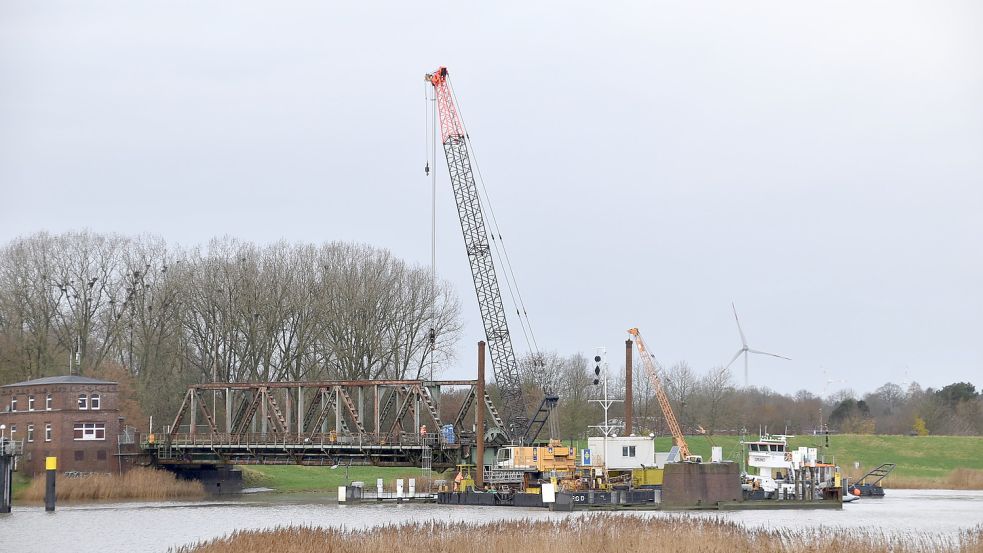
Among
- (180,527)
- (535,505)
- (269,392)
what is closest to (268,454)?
(269,392)

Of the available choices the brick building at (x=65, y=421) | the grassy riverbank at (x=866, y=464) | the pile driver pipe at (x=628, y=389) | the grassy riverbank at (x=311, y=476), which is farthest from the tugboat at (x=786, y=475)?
the brick building at (x=65, y=421)

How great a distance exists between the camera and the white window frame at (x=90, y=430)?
93.9m

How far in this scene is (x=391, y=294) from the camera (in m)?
116

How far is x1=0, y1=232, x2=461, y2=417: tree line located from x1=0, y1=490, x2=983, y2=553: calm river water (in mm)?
24048

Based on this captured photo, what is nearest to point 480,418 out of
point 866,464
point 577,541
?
point 577,541

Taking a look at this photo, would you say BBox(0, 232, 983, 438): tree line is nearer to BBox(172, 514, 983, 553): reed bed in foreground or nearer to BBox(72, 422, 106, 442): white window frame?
BBox(72, 422, 106, 442): white window frame

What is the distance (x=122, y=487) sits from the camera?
92688 mm

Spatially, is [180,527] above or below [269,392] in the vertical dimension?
below

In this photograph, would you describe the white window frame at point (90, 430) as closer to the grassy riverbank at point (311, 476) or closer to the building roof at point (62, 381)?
the building roof at point (62, 381)

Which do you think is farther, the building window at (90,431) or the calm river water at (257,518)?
the building window at (90,431)

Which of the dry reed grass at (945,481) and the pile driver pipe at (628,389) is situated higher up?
the pile driver pipe at (628,389)

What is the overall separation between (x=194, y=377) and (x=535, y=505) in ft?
156

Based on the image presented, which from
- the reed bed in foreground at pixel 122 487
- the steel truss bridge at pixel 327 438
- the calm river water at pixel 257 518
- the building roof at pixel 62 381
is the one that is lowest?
the calm river water at pixel 257 518

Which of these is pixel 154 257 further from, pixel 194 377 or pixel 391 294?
pixel 391 294
